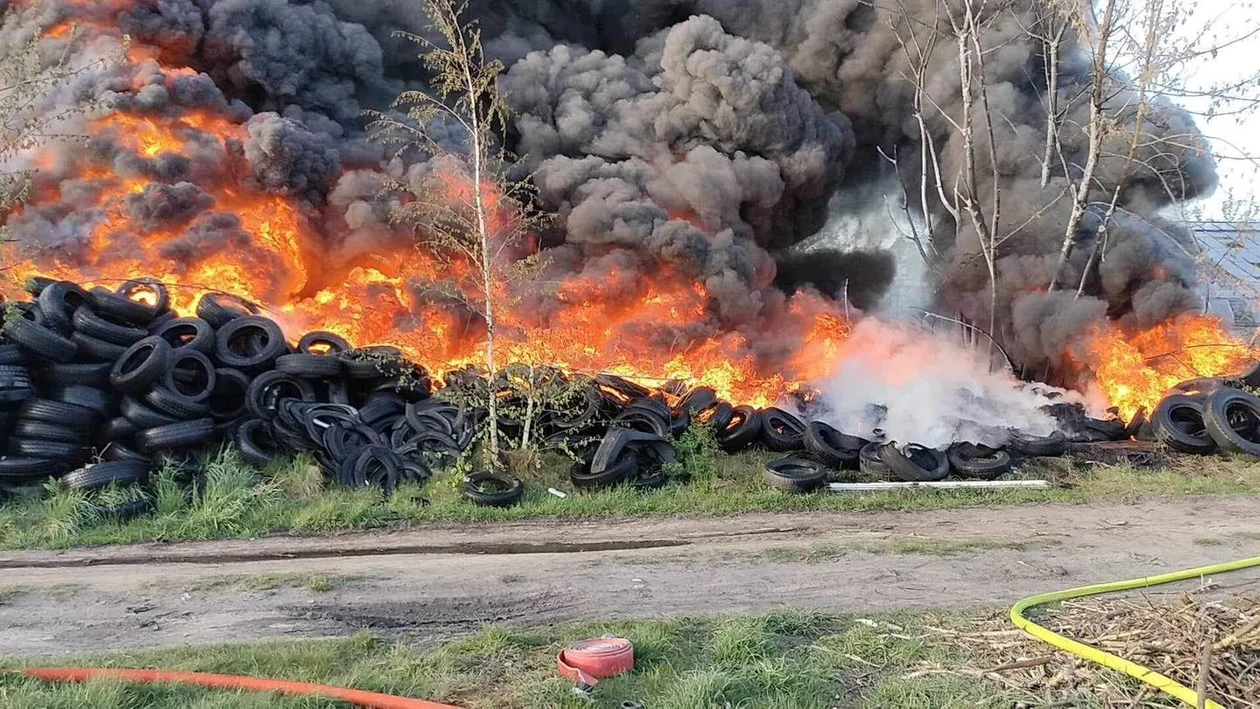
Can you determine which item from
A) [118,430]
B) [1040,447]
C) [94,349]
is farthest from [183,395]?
[1040,447]

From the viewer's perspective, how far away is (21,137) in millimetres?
7922

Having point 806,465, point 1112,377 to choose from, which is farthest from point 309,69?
point 1112,377

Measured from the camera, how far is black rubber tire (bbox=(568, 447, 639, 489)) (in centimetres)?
1145

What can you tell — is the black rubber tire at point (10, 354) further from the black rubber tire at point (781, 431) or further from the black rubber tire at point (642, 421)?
the black rubber tire at point (781, 431)

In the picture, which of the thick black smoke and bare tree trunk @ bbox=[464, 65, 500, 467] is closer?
bare tree trunk @ bbox=[464, 65, 500, 467]

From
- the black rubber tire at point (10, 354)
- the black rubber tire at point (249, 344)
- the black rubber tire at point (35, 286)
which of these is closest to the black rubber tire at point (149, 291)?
the black rubber tire at point (249, 344)

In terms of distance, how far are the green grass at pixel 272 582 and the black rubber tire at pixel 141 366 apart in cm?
453

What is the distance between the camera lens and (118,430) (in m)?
A: 10.9

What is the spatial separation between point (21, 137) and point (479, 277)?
20.7ft

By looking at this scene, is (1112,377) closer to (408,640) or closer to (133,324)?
(408,640)

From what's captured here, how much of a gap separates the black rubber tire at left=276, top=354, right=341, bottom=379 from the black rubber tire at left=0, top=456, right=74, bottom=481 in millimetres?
3088

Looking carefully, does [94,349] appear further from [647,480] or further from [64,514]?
[647,480]

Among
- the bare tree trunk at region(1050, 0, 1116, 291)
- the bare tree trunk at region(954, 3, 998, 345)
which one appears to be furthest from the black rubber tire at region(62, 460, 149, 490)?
the bare tree trunk at region(1050, 0, 1116, 291)

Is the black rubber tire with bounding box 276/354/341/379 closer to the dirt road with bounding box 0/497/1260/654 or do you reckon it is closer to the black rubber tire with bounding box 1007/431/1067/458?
the dirt road with bounding box 0/497/1260/654
